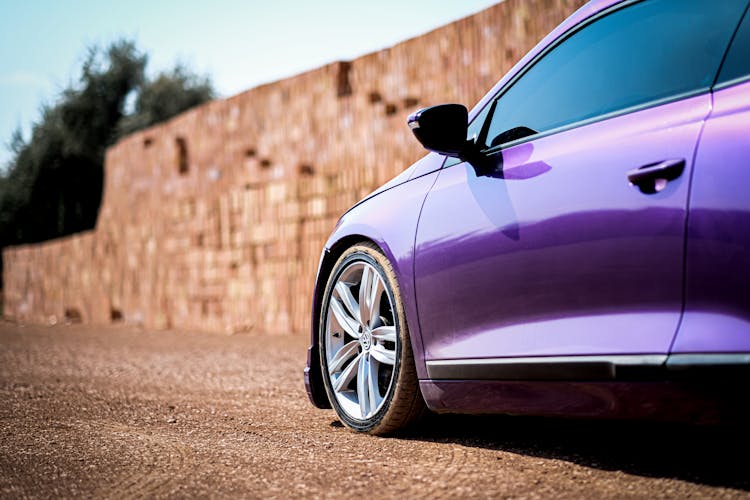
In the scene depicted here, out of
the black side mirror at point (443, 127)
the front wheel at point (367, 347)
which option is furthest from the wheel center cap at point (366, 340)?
the black side mirror at point (443, 127)

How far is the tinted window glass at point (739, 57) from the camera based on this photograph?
243 cm

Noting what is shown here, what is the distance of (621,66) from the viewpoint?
2.89m

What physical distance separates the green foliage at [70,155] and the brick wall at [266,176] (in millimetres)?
14406

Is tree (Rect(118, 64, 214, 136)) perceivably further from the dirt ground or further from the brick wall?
the dirt ground

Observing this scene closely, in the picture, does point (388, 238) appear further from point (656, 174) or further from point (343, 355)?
point (656, 174)

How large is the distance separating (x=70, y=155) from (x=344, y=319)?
34.6 metres

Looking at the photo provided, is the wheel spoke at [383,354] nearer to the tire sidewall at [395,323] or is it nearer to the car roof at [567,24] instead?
the tire sidewall at [395,323]

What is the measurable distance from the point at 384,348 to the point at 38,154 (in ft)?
115

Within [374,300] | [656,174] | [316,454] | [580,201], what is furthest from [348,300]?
[656,174]

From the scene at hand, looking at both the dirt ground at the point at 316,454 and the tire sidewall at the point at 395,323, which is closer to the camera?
the dirt ground at the point at 316,454

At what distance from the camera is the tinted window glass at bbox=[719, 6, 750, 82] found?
2432 mm

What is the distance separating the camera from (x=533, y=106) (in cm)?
322

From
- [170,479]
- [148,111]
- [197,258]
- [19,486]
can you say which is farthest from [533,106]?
[148,111]

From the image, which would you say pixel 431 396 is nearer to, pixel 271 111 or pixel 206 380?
pixel 206 380
